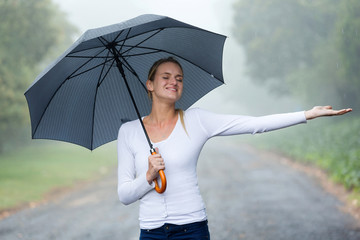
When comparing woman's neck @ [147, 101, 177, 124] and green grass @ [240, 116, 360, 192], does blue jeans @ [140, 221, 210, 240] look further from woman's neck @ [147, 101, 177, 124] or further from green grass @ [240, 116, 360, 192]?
green grass @ [240, 116, 360, 192]

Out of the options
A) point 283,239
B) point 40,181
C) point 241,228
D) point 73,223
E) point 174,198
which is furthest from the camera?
point 40,181

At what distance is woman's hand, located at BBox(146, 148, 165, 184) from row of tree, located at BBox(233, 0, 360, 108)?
17154mm

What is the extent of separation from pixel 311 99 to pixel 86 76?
79.4 ft

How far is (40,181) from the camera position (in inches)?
618

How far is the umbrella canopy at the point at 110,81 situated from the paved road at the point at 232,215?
382 centimetres

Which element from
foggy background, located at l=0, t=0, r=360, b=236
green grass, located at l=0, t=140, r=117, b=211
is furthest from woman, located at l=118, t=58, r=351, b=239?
green grass, located at l=0, t=140, r=117, b=211

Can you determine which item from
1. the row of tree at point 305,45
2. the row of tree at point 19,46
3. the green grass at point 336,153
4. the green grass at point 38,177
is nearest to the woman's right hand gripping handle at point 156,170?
the green grass at point 336,153

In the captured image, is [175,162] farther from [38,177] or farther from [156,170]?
[38,177]

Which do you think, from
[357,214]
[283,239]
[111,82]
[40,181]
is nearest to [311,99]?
[40,181]

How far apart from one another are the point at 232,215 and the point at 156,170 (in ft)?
20.7

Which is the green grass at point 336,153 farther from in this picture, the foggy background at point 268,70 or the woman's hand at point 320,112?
the woman's hand at point 320,112

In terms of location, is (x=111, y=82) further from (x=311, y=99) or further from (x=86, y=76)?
(x=311, y=99)

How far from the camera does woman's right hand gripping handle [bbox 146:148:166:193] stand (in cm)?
256

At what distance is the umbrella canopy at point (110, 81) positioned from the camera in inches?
137
